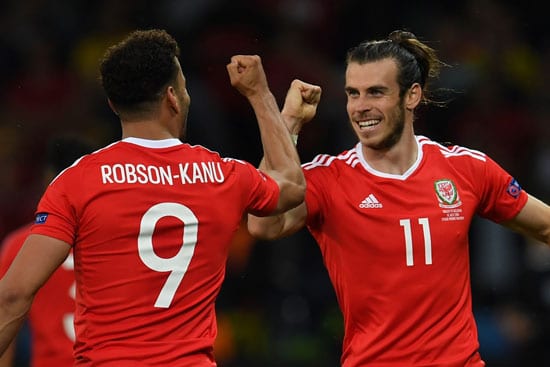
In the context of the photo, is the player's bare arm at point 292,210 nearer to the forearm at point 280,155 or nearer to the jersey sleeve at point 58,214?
the forearm at point 280,155

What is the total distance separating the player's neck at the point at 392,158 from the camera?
526 centimetres

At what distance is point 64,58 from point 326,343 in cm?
358

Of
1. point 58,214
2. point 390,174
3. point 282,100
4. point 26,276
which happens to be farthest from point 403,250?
point 282,100

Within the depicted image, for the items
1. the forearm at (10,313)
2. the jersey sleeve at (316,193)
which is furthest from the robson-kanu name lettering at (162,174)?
the jersey sleeve at (316,193)

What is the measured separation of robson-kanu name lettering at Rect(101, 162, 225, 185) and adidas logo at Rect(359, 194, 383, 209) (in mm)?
974

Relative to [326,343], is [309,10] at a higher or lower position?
higher

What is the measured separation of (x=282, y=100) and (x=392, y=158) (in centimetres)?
444

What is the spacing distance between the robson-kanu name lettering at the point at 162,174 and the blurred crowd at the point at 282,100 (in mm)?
4315

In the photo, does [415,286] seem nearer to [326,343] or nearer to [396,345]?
[396,345]

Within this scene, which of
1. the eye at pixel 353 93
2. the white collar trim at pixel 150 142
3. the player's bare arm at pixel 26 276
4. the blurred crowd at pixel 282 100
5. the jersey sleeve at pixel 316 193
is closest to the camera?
the player's bare arm at pixel 26 276

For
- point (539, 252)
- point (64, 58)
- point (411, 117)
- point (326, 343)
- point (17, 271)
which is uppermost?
point (64, 58)

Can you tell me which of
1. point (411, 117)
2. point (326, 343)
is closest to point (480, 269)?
point (326, 343)

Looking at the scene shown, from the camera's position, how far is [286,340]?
28.0 feet

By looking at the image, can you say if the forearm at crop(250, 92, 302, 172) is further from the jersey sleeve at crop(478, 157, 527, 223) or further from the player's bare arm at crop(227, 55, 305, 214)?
the jersey sleeve at crop(478, 157, 527, 223)
